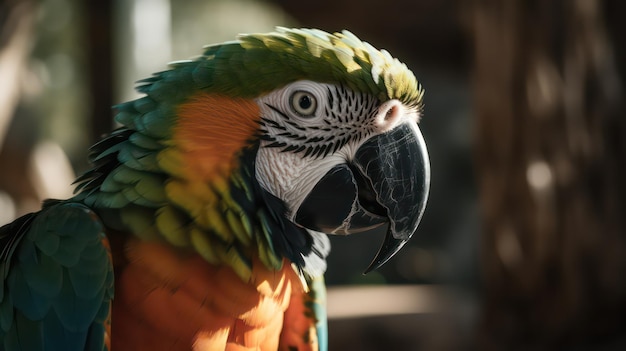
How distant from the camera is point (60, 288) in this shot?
1.41 m

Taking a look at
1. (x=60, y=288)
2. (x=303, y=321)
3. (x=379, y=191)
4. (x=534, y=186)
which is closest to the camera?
(x=60, y=288)

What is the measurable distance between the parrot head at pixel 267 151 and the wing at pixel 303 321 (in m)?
0.18

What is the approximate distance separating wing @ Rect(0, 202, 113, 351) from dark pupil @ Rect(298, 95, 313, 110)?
52 cm

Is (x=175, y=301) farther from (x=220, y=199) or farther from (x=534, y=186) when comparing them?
(x=534, y=186)

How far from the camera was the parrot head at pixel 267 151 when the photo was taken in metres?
1.45

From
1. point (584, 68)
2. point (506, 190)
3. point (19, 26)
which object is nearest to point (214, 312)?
point (506, 190)

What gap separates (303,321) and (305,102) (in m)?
0.58

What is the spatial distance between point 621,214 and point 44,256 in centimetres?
306

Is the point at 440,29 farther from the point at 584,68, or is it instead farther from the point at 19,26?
the point at 19,26

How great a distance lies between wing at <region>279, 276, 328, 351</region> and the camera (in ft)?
5.58

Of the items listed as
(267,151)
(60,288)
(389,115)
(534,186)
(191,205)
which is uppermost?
(389,115)

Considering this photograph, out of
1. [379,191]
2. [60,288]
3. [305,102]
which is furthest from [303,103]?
[60,288]

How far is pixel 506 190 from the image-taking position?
3379mm

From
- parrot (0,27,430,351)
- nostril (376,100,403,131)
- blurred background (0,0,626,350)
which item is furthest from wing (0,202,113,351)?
blurred background (0,0,626,350)
